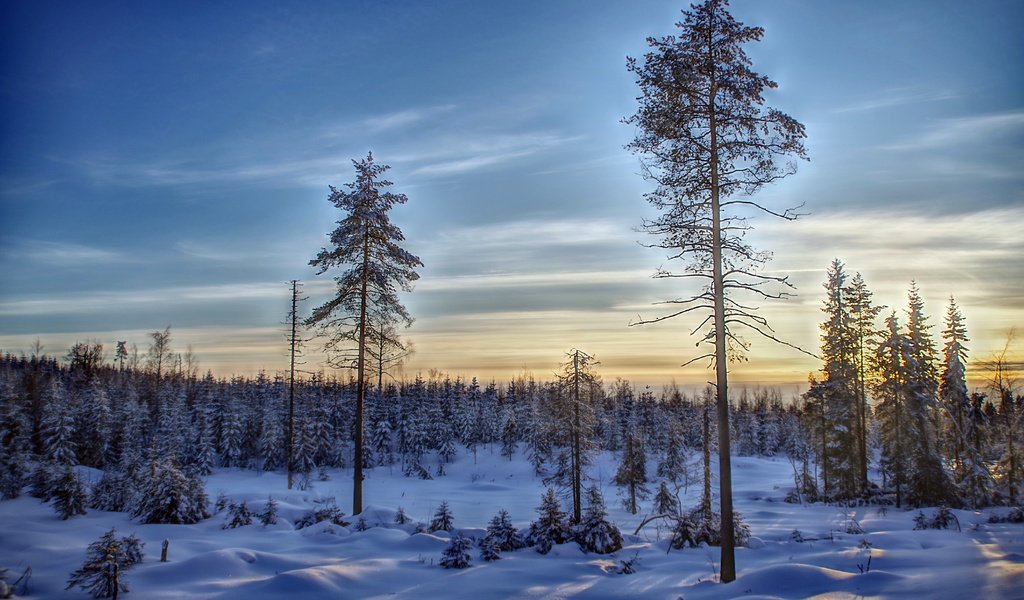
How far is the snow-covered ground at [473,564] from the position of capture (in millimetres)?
10992

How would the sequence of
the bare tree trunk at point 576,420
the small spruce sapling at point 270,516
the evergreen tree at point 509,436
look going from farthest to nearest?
the evergreen tree at point 509,436, the bare tree trunk at point 576,420, the small spruce sapling at point 270,516

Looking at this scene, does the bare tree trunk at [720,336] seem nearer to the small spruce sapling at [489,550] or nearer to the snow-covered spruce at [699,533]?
the snow-covered spruce at [699,533]

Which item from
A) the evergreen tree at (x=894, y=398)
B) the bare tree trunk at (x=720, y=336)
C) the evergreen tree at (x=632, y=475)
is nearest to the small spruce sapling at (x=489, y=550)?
the bare tree trunk at (x=720, y=336)

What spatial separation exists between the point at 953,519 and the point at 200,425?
64620mm

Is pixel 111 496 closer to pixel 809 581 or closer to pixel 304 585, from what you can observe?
pixel 304 585

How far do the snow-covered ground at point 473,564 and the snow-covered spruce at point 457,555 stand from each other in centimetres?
37

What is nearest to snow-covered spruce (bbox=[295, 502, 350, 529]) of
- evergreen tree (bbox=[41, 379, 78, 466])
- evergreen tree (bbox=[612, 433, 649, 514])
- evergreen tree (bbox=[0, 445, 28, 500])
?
evergreen tree (bbox=[0, 445, 28, 500])

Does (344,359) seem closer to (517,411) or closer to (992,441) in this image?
(992,441)

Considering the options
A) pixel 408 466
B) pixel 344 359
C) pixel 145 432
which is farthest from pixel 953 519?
pixel 145 432

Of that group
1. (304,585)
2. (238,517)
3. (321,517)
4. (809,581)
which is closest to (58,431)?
(238,517)

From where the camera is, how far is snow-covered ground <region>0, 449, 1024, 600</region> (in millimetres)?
10992

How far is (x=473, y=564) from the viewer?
1426cm

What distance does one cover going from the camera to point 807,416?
42.8 meters

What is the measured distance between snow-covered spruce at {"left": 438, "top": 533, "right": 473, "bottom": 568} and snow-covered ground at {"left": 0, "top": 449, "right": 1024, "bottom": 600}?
1.22 feet
